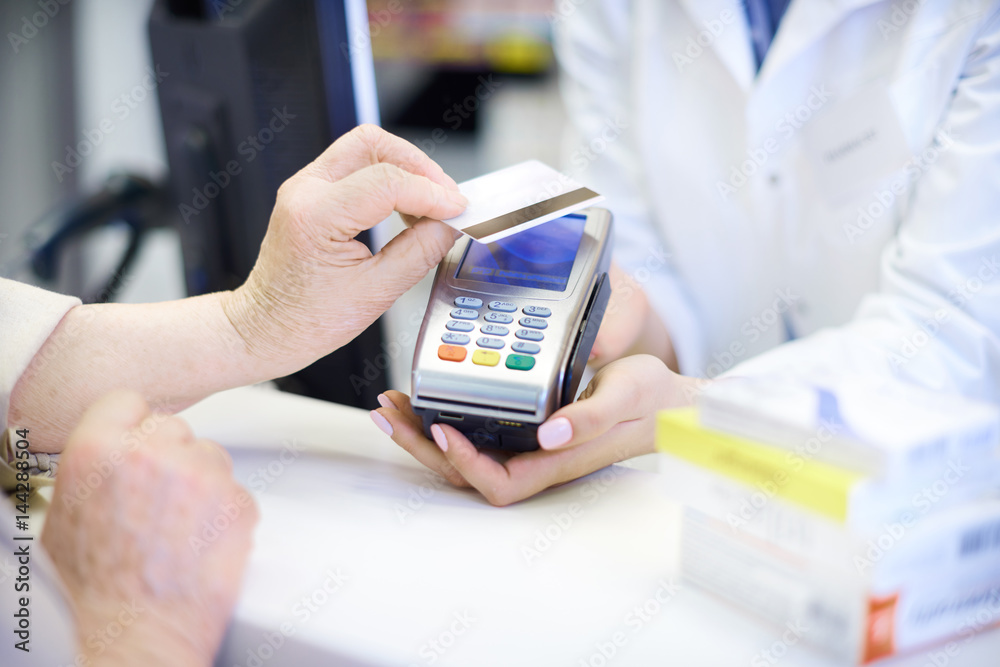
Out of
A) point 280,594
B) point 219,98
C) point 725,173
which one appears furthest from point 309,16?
point 725,173

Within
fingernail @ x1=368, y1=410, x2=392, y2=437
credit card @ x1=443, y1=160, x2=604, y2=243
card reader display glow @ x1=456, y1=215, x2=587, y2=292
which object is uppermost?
credit card @ x1=443, y1=160, x2=604, y2=243

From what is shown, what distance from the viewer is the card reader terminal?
1.40 ft

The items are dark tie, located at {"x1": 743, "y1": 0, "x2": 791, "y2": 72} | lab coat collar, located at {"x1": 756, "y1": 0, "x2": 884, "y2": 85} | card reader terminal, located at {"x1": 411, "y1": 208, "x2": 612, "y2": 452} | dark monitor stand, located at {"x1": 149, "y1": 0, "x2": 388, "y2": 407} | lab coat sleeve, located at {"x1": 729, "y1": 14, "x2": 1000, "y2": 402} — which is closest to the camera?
card reader terminal, located at {"x1": 411, "y1": 208, "x2": 612, "y2": 452}

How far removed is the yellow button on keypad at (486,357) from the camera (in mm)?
433

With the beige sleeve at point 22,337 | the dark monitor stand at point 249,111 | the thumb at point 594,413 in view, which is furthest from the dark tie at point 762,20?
the beige sleeve at point 22,337

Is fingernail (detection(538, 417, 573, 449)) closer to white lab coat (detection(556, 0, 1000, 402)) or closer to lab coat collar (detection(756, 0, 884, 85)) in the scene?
white lab coat (detection(556, 0, 1000, 402))

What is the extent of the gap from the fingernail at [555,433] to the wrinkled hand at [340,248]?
0.15 meters

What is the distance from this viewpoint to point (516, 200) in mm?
481

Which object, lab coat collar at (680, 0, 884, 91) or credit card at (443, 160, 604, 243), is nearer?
credit card at (443, 160, 604, 243)

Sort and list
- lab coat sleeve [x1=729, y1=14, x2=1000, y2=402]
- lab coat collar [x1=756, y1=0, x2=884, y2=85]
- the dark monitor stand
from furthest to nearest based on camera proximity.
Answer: lab coat collar [x1=756, y1=0, x2=884, y2=85] < lab coat sleeve [x1=729, y1=14, x2=1000, y2=402] < the dark monitor stand

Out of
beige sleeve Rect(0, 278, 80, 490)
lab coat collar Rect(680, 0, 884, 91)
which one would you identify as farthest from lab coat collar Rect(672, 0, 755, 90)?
beige sleeve Rect(0, 278, 80, 490)

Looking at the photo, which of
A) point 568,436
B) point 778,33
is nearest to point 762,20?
point 778,33

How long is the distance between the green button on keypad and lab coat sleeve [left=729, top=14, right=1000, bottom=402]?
356 mm

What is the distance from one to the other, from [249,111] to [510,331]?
0.34m
